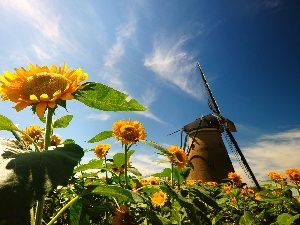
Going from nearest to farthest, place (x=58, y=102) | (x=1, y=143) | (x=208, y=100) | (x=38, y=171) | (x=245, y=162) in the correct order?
(x=38, y=171)
(x=1, y=143)
(x=58, y=102)
(x=245, y=162)
(x=208, y=100)

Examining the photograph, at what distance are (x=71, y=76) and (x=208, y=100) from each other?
28.0 m

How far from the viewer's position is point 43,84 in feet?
5.21

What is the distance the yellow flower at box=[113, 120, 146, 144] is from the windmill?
2258 cm

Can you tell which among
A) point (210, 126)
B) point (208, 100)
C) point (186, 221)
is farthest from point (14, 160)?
point (208, 100)

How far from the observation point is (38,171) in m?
0.98

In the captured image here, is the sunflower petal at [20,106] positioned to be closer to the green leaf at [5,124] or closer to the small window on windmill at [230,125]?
the green leaf at [5,124]

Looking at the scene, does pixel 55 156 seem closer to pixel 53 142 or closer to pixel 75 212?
pixel 75 212

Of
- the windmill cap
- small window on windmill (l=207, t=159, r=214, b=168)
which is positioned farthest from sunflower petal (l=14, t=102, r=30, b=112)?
the windmill cap

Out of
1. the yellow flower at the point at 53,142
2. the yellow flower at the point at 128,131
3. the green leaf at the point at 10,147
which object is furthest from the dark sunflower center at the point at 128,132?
the green leaf at the point at 10,147

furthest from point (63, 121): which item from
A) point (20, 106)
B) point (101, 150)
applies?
point (101, 150)

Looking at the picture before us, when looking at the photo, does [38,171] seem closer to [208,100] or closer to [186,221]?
[186,221]

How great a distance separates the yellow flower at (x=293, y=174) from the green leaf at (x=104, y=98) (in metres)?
3.99

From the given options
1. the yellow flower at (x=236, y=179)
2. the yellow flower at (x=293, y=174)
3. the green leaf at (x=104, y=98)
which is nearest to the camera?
the green leaf at (x=104, y=98)

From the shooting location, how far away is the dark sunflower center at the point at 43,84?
1531mm
